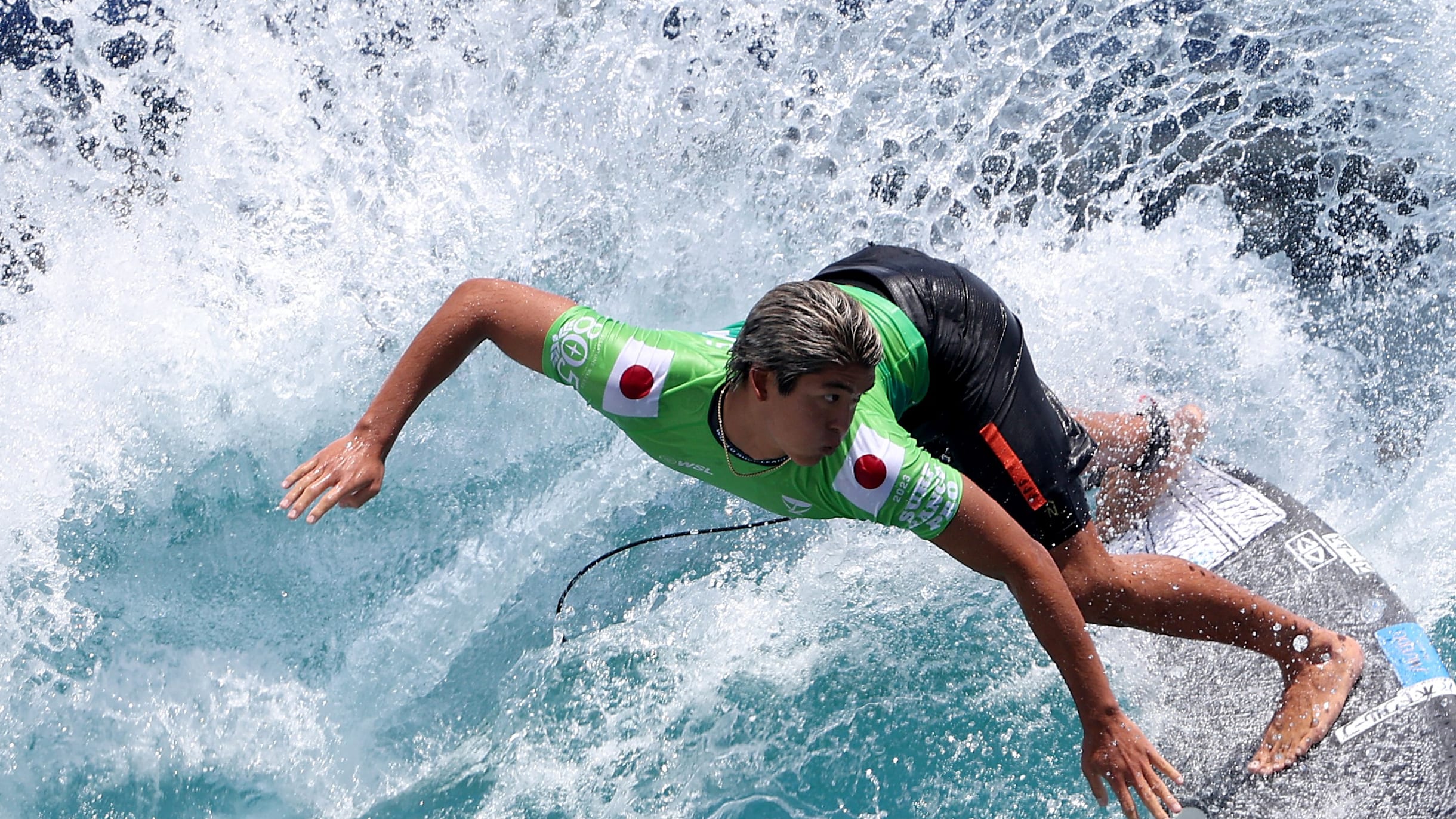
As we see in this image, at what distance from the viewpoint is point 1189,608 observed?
11.5 ft

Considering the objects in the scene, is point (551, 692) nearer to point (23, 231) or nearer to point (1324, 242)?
point (23, 231)

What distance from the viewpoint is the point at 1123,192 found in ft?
19.0

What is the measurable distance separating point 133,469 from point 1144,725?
3650mm

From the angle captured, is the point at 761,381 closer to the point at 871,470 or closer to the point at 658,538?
the point at 871,470

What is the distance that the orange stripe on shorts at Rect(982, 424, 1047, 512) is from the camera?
350 centimetres

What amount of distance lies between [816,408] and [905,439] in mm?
415

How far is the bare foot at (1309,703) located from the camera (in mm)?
3699

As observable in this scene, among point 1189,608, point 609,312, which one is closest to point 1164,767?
point 1189,608

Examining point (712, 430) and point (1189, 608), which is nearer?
point (712, 430)

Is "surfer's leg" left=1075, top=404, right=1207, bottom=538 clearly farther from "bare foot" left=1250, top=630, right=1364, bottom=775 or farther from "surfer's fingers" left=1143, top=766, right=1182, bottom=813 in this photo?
"surfer's fingers" left=1143, top=766, right=1182, bottom=813

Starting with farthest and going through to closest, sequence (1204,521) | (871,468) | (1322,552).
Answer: (1204,521)
(1322,552)
(871,468)

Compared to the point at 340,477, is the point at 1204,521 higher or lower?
lower

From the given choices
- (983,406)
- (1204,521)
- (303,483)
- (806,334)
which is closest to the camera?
(806,334)

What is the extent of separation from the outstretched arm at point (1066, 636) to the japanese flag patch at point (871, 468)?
17 centimetres
